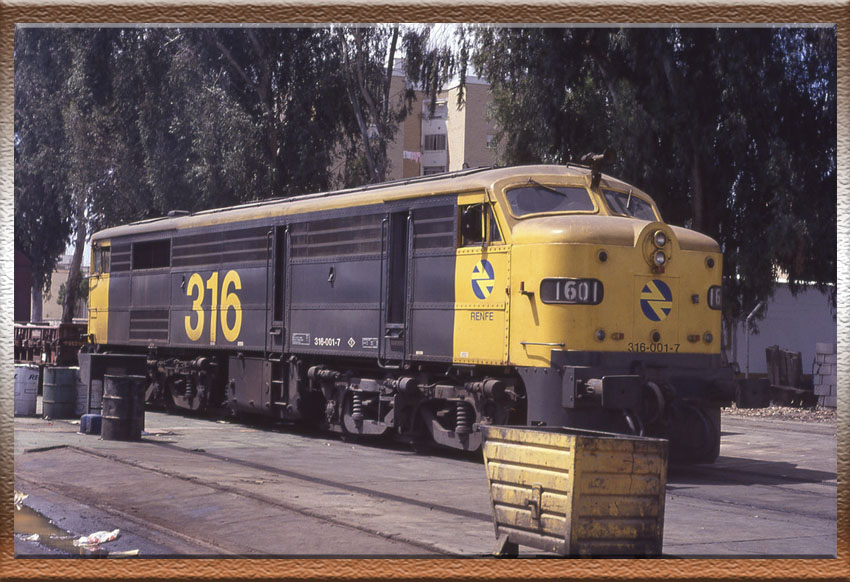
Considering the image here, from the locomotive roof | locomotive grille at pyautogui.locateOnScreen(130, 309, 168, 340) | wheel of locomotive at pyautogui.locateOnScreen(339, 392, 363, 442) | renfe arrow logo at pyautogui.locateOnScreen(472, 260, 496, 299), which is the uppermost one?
the locomotive roof

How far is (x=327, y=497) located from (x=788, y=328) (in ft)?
87.3

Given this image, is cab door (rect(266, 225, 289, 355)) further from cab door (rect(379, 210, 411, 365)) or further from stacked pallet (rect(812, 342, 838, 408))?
stacked pallet (rect(812, 342, 838, 408))

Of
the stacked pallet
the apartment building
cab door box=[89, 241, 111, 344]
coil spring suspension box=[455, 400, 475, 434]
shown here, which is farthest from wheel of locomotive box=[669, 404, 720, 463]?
the apartment building

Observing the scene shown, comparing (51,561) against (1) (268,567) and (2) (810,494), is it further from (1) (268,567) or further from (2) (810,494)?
(2) (810,494)

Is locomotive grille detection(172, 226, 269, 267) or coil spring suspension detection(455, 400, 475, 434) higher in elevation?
locomotive grille detection(172, 226, 269, 267)

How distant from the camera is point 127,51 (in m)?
26.1

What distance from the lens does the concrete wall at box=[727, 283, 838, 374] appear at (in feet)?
114

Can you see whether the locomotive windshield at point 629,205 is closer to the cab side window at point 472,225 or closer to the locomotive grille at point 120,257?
the cab side window at point 472,225

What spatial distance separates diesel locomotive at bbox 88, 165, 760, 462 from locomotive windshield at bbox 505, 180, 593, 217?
22 mm

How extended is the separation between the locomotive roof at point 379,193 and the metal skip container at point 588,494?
25.3 feet

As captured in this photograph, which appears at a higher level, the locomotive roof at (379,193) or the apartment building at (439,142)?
the apartment building at (439,142)

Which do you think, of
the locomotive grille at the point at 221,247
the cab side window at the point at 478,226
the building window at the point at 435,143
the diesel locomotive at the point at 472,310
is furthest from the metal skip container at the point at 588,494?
the building window at the point at 435,143

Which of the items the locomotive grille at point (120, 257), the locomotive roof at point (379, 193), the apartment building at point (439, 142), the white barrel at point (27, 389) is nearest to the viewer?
the locomotive roof at point (379, 193)

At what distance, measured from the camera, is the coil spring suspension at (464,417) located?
15.6 m
